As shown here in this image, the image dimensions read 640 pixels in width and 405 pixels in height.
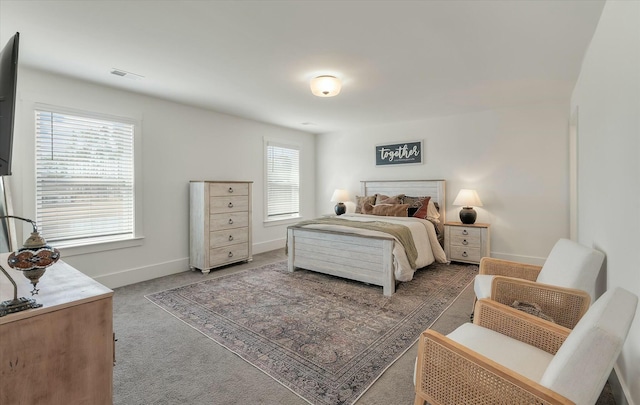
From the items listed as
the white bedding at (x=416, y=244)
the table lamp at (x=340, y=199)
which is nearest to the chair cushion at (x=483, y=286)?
the white bedding at (x=416, y=244)

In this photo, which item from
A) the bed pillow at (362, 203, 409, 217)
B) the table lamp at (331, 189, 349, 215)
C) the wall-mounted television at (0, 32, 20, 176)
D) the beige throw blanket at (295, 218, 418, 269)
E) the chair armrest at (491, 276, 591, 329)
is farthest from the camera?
the table lamp at (331, 189, 349, 215)

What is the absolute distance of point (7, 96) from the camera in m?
1.19

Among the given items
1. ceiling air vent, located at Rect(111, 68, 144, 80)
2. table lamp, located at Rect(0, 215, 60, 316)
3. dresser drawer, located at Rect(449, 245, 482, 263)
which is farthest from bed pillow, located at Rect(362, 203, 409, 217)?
table lamp, located at Rect(0, 215, 60, 316)

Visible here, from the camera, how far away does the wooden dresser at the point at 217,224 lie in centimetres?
412

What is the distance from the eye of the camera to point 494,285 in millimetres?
1940

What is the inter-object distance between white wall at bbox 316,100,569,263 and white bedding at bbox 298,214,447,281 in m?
0.84

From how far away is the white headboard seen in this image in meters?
4.97

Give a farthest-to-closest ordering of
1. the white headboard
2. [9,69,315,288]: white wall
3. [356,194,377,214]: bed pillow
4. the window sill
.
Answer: [356,194,377,214]: bed pillow
the white headboard
the window sill
[9,69,315,288]: white wall

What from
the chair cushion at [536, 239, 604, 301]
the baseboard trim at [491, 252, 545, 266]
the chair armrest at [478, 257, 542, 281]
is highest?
the chair cushion at [536, 239, 604, 301]

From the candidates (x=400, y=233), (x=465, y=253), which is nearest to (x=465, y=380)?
(x=400, y=233)

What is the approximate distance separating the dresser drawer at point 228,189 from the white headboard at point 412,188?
239 cm

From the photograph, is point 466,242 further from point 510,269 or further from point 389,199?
point 510,269

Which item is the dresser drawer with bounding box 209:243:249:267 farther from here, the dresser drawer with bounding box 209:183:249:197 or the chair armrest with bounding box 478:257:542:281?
the chair armrest with bounding box 478:257:542:281

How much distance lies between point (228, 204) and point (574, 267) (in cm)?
394
